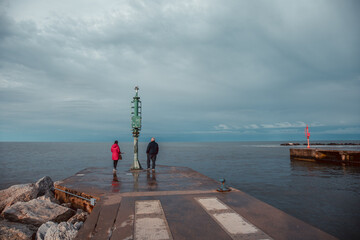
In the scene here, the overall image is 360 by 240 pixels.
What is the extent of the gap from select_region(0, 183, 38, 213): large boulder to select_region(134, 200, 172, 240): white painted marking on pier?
18.0 feet

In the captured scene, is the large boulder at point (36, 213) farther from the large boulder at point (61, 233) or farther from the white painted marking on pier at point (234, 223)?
the white painted marking on pier at point (234, 223)

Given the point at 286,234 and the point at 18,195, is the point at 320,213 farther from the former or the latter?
the point at 18,195

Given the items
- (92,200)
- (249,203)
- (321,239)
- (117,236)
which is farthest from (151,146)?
(321,239)

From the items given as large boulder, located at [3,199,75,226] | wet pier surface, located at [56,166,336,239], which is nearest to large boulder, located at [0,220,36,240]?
large boulder, located at [3,199,75,226]

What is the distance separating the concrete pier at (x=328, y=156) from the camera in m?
28.3

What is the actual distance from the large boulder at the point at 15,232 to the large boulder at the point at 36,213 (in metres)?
0.56

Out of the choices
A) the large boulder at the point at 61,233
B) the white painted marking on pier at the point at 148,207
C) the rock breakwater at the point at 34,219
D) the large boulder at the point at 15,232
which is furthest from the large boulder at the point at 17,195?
the white painted marking on pier at the point at 148,207

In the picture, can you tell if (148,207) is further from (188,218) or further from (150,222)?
(188,218)

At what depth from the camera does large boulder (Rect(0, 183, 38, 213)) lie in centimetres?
808

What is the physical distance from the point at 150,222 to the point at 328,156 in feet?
115

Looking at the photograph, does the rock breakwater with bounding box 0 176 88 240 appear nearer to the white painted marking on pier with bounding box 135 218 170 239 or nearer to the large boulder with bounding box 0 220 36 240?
the large boulder with bounding box 0 220 36 240

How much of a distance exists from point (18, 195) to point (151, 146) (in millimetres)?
6335

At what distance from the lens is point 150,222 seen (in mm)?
4477

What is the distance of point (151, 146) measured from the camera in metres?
12.6
